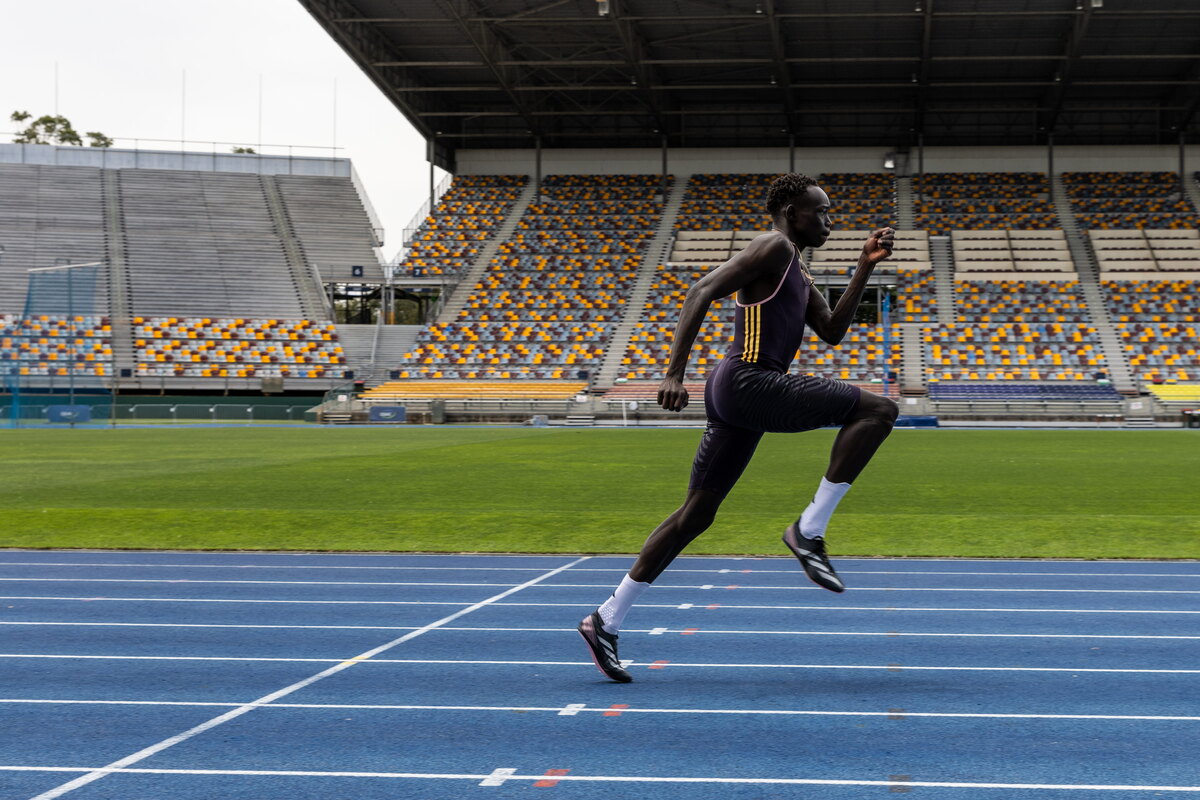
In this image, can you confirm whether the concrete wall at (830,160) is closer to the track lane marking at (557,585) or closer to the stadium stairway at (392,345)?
the stadium stairway at (392,345)

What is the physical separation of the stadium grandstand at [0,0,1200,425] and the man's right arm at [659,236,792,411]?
4260cm

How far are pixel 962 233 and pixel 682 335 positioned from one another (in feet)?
185

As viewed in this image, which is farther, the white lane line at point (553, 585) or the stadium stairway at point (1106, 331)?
the stadium stairway at point (1106, 331)

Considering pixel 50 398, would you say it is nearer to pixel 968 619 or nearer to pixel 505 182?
pixel 505 182

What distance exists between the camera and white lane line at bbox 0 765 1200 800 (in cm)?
401

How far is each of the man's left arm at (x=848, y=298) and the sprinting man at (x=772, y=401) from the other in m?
0.01

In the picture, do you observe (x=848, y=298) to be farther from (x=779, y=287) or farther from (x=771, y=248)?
(x=771, y=248)

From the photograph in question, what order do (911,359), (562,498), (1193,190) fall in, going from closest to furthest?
(562,498), (911,359), (1193,190)

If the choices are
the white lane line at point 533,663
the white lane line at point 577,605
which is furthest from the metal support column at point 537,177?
the white lane line at point 533,663

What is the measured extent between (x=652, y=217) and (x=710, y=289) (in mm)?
57634

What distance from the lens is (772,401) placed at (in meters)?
5.36

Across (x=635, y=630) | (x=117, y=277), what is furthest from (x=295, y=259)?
(x=635, y=630)

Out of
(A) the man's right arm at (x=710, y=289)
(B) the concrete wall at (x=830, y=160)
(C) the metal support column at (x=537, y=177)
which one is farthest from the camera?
(C) the metal support column at (x=537, y=177)

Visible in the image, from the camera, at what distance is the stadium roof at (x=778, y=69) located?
47.4 m
